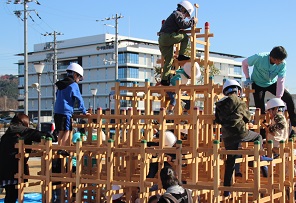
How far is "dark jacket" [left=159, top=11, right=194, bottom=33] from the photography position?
9352mm

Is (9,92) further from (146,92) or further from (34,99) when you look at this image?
(146,92)

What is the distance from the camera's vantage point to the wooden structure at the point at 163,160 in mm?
6883

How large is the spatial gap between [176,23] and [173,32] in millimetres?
212

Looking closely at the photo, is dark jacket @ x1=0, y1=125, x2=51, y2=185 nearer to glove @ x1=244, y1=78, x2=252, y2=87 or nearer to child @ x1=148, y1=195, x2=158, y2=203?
child @ x1=148, y1=195, x2=158, y2=203

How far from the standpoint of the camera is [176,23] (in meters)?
9.46

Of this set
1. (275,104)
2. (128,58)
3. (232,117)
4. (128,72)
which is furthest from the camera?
(128,58)

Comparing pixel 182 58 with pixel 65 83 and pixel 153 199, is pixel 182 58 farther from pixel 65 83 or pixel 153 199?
pixel 153 199

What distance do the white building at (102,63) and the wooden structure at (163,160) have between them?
63.2 meters

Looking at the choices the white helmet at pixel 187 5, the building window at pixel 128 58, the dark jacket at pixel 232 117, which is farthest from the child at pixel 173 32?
the building window at pixel 128 58

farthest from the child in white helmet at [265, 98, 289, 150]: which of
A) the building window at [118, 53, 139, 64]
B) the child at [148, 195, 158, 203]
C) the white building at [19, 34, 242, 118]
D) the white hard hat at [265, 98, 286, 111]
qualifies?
the building window at [118, 53, 139, 64]

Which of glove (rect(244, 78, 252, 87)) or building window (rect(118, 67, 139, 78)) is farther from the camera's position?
building window (rect(118, 67, 139, 78))

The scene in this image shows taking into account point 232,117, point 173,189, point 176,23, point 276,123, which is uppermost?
point 176,23

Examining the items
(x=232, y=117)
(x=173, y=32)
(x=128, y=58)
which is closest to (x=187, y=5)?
(x=173, y=32)

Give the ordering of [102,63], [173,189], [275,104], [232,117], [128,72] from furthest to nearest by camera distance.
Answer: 1. [102,63]
2. [128,72]
3. [275,104]
4. [232,117]
5. [173,189]
